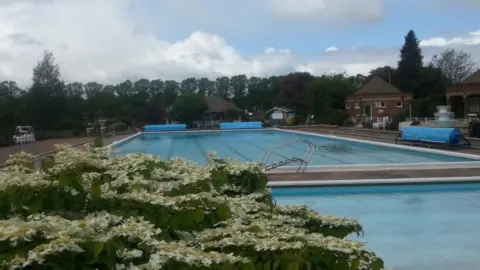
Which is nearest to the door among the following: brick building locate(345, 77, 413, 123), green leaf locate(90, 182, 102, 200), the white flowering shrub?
brick building locate(345, 77, 413, 123)

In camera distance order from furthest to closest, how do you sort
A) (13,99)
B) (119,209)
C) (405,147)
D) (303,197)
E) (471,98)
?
(13,99)
(471,98)
(405,147)
(303,197)
(119,209)

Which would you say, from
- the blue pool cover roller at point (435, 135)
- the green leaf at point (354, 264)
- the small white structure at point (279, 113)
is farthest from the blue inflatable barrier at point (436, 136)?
the small white structure at point (279, 113)

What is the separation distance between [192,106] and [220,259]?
4944 centimetres

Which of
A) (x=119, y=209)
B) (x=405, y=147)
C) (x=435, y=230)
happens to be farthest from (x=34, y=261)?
(x=405, y=147)

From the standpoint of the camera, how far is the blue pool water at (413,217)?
639 cm

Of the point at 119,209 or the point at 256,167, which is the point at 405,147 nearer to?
the point at 256,167

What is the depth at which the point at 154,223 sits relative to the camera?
2.75 meters

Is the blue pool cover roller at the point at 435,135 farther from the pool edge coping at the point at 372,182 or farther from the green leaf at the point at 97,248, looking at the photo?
the green leaf at the point at 97,248

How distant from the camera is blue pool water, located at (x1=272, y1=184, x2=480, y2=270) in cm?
639

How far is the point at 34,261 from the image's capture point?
1862 mm

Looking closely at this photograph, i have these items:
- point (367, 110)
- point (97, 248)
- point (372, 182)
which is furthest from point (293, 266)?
point (367, 110)

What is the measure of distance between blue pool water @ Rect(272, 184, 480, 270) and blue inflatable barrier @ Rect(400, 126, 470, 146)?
8.50 meters

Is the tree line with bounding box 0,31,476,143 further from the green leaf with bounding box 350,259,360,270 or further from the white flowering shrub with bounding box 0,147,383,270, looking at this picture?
the green leaf with bounding box 350,259,360,270

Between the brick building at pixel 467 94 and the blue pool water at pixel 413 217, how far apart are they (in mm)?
25138
